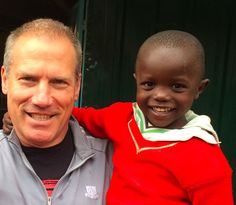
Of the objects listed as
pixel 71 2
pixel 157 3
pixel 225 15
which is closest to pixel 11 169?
pixel 157 3

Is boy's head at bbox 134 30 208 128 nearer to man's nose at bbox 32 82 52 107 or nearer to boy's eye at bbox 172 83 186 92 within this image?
boy's eye at bbox 172 83 186 92

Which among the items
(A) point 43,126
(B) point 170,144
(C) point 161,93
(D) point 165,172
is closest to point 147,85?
(C) point 161,93

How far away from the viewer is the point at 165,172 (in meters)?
1.81

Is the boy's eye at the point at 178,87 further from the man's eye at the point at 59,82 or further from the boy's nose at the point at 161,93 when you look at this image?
the man's eye at the point at 59,82

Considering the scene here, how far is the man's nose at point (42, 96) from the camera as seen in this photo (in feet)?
5.62

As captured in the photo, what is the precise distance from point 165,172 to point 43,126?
23.4 inches

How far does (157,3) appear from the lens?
391 centimetres

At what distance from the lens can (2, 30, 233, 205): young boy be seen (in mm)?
1714

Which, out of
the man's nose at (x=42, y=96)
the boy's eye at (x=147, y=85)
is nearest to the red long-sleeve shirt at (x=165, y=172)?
the boy's eye at (x=147, y=85)

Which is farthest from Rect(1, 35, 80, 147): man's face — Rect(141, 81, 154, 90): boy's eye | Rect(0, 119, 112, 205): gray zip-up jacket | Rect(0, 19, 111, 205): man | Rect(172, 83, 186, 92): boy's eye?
Rect(172, 83, 186, 92): boy's eye

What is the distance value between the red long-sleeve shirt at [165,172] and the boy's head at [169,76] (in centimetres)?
15

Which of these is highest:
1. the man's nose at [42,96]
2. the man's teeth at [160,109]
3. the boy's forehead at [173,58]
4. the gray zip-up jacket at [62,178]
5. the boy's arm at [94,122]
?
the boy's forehead at [173,58]

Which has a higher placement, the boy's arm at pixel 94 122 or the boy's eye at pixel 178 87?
the boy's eye at pixel 178 87

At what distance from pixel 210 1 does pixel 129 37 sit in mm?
879
